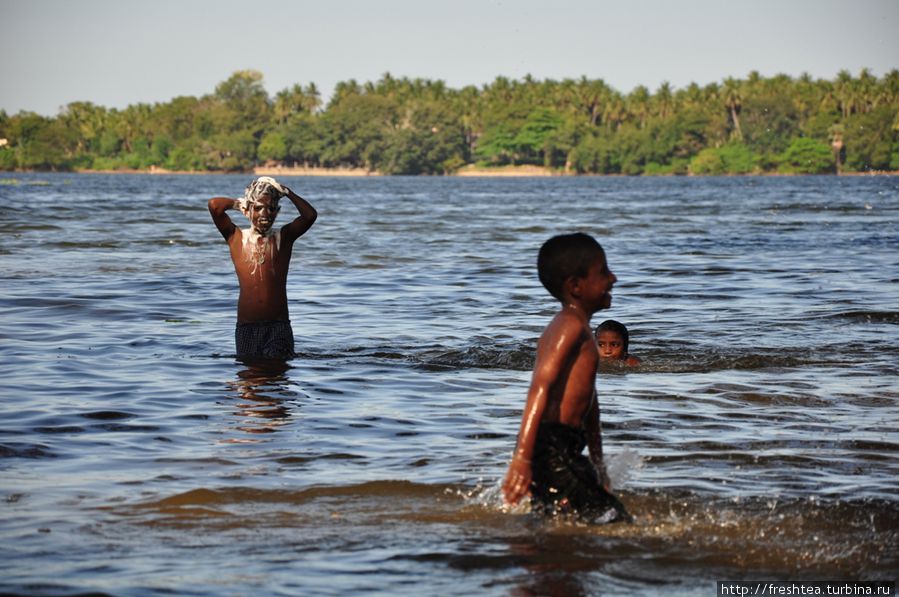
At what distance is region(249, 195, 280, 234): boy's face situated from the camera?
9211 mm

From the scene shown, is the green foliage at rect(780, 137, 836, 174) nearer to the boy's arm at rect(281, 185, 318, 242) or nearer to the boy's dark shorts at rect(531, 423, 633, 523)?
the boy's arm at rect(281, 185, 318, 242)

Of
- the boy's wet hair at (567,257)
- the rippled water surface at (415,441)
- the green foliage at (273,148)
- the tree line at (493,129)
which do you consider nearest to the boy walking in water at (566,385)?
the boy's wet hair at (567,257)

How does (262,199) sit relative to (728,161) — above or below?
below

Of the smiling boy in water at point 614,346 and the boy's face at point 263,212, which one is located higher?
the boy's face at point 263,212

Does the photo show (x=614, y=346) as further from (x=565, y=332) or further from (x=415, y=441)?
(x=565, y=332)

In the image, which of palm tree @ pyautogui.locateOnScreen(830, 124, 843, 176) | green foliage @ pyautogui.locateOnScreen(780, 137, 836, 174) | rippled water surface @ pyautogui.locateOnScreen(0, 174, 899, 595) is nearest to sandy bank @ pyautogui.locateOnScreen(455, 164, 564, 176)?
green foliage @ pyautogui.locateOnScreen(780, 137, 836, 174)

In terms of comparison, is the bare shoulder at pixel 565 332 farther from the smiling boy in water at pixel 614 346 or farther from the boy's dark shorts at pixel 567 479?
the smiling boy in water at pixel 614 346

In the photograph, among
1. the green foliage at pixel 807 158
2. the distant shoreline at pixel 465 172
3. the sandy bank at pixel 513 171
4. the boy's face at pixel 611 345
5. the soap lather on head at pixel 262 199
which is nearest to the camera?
the soap lather on head at pixel 262 199

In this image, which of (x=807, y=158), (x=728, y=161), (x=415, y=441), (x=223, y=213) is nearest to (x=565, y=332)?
(x=415, y=441)

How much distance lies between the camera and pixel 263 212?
30.3ft

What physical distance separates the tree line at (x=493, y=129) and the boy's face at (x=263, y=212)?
139 metres

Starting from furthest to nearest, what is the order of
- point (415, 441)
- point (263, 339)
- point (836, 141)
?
1. point (836, 141)
2. point (263, 339)
3. point (415, 441)

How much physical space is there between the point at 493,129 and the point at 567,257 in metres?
161

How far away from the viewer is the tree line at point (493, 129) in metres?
148
